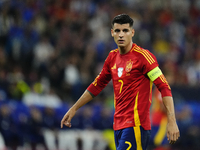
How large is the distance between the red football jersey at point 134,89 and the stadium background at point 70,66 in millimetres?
5768

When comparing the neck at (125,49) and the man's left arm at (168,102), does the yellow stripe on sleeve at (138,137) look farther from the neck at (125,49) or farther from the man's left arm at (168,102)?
the neck at (125,49)

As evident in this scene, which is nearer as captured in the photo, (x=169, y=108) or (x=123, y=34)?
(x=169, y=108)

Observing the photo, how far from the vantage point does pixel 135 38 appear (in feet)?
52.2

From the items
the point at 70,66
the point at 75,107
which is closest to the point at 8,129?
the point at 70,66

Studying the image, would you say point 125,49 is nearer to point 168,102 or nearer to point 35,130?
point 168,102

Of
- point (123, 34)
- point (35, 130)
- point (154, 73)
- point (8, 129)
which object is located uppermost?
point (123, 34)

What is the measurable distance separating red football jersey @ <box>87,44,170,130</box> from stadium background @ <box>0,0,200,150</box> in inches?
227

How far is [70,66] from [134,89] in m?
8.24

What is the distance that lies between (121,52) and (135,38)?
10904 mm

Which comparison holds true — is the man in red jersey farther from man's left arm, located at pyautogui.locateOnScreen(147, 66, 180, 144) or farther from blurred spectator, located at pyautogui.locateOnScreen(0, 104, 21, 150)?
blurred spectator, located at pyautogui.locateOnScreen(0, 104, 21, 150)

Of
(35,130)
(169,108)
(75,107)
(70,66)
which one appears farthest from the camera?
(70,66)

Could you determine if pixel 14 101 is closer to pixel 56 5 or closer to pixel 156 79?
pixel 56 5

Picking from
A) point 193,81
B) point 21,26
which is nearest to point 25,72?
point 21,26

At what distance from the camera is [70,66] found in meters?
13.0
